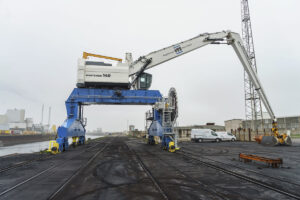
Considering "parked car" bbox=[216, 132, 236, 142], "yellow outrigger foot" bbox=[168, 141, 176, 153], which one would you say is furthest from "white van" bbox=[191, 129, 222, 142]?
"yellow outrigger foot" bbox=[168, 141, 176, 153]

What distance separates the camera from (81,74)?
1981 centimetres

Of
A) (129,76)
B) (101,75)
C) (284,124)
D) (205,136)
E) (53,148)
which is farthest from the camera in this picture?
(284,124)

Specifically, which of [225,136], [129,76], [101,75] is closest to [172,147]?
[129,76]

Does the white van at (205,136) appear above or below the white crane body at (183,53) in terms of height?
below

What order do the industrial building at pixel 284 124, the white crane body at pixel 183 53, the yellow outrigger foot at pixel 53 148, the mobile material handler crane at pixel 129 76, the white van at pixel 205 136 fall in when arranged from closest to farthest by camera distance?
the yellow outrigger foot at pixel 53 148, the mobile material handler crane at pixel 129 76, the white crane body at pixel 183 53, the white van at pixel 205 136, the industrial building at pixel 284 124

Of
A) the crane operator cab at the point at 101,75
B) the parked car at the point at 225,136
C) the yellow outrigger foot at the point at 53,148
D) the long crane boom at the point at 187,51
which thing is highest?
the long crane boom at the point at 187,51

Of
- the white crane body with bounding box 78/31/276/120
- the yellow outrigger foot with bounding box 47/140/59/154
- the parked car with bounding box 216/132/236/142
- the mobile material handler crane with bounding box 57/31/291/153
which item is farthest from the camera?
the parked car with bounding box 216/132/236/142

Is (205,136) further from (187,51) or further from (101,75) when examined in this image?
(101,75)

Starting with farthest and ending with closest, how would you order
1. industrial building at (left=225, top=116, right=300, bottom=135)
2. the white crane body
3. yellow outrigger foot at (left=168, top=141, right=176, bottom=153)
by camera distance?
industrial building at (left=225, top=116, right=300, bottom=135) → the white crane body → yellow outrigger foot at (left=168, top=141, right=176, bottom=153)

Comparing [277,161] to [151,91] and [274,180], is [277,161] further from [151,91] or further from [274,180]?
[151,91]

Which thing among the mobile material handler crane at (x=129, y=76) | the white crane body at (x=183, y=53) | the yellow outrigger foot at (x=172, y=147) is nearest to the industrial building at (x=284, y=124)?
the white crane body at (x=183, y=53)

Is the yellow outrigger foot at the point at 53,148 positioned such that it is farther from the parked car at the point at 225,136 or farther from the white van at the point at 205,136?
the parked car at the point at 225,136

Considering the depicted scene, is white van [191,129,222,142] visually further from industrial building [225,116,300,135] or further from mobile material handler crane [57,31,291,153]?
industrial building [225,116,300,135]

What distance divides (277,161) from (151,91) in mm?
14503
